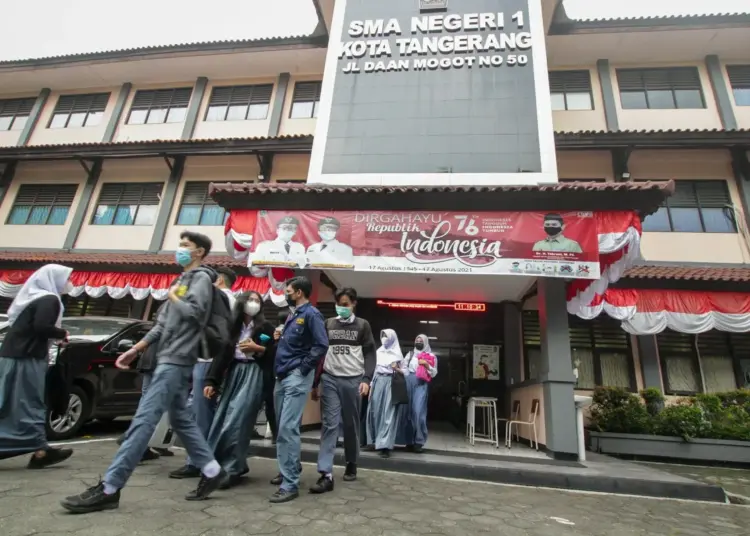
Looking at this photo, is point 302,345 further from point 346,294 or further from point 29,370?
point 29,370

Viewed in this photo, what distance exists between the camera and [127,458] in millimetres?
2736

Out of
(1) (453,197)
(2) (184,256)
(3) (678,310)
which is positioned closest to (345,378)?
(2) (184,256)

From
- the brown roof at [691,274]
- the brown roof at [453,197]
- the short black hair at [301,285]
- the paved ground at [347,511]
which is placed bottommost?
the paved ground at [347,511]

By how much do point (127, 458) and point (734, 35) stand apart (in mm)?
16806

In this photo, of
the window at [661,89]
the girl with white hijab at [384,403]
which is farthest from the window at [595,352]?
the window at [661,89]

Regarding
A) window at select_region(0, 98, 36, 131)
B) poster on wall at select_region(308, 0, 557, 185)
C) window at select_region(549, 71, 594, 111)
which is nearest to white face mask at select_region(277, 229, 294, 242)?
poster on wall at select_region(308, 0, 557, 185)

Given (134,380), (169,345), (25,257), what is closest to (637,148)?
(169,345)

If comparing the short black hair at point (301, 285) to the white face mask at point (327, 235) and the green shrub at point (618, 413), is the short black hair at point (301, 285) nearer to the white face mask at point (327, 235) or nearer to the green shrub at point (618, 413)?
the white face mask at point (327, 235)

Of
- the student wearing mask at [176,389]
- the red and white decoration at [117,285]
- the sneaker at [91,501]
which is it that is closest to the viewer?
the sneaker at [91,501]

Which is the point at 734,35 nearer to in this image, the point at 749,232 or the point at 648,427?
the point at 749,232

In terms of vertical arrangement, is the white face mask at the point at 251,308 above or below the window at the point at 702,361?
below

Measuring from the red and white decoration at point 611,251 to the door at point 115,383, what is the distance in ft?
24.7

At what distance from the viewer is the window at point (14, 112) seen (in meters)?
15.8

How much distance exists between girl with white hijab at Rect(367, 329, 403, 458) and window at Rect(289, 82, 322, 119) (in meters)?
10.1
